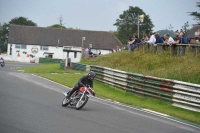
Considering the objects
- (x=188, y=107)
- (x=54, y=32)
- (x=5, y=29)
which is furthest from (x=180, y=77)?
(x=5, y=29)

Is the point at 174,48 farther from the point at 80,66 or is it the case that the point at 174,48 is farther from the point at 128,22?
the point at 128,22

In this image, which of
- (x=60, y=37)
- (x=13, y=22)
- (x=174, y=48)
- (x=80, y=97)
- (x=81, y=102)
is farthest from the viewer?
(x=13, y=22)

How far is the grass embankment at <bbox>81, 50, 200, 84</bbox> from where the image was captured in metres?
21.7

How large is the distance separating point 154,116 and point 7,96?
6.30 metres

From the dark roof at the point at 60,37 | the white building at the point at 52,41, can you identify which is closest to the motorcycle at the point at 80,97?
the white building at the point at 52,41

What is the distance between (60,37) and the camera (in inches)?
3979

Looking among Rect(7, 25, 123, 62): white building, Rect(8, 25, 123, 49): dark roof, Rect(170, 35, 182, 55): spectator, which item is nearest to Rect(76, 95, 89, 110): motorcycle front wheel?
Rect(170, 35, 182, 55): spectator

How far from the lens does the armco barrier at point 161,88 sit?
1794cm

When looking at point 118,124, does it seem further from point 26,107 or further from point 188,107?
point 188,107

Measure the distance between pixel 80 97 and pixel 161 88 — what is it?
566cm

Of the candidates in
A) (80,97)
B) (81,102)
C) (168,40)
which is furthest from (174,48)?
(81,102)

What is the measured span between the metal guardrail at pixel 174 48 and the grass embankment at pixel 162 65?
0.33 m

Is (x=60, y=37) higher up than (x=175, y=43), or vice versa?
(x=60, y=37)

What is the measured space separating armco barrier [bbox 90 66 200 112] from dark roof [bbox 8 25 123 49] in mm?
73111
